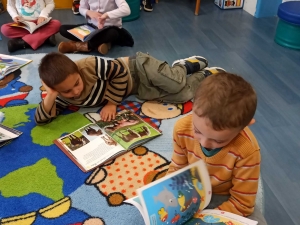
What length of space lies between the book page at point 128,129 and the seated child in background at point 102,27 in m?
0.75

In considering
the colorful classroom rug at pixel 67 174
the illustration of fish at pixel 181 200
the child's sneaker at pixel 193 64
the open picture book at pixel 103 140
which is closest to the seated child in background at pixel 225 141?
the illustration of fish at pixel 181 200

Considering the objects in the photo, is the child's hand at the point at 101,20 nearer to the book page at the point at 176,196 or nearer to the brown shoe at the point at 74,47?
the brown shoe at the point at 74,47

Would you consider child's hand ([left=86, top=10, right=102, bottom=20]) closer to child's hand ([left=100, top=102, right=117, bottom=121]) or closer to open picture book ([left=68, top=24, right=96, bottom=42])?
open picture book ([left=68, top=24, right=96, bottom=42])

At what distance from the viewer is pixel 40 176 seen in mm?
1269

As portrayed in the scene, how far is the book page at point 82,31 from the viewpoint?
2101mm

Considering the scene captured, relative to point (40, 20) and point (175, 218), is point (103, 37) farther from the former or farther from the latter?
point (175, 218)

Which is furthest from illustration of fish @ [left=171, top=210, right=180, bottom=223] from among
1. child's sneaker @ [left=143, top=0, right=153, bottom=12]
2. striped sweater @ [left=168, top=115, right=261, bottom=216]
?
child's sneaker @ [left=143, top=0, right=153, bottom=12]

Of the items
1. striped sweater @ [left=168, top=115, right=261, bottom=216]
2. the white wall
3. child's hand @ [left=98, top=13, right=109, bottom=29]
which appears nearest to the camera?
striped sweater @ [left=168, top=115, right=261, bottom=216]

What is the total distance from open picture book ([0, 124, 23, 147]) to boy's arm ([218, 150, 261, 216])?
0.93 m

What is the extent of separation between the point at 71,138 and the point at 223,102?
857mm

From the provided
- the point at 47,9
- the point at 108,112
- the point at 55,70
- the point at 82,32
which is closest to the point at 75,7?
the point at 47,9

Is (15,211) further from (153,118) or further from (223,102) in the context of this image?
(223,102)

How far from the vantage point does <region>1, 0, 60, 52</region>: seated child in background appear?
2184 millimetres

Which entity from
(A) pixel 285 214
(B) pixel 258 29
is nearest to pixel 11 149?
(A) pixel 285 214
